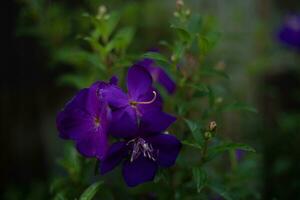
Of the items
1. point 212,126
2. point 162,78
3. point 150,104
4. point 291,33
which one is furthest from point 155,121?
point 291,33

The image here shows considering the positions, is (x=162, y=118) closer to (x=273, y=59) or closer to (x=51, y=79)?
(x=51, y=79)

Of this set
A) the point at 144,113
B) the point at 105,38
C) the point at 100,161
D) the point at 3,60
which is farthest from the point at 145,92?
the point at 3,60

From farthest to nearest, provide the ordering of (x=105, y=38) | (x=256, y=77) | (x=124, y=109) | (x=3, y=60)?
(x=256, y=77) < (x=3, y=60) < (x=105, y=38) < (x=124, y=109)

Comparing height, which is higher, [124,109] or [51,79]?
[124,109]

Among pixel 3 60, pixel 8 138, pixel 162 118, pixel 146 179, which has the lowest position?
pixel 8 138

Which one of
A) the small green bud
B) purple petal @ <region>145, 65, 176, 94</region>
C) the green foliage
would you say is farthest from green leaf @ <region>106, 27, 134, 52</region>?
the small green bud

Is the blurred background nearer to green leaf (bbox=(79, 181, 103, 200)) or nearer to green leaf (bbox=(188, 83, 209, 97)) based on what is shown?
green leaf (bbox=(188, 83, 209, 97))

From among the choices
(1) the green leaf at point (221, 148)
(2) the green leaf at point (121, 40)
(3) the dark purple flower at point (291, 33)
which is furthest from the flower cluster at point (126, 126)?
(3) the dark purple flower at point (291, 33)
